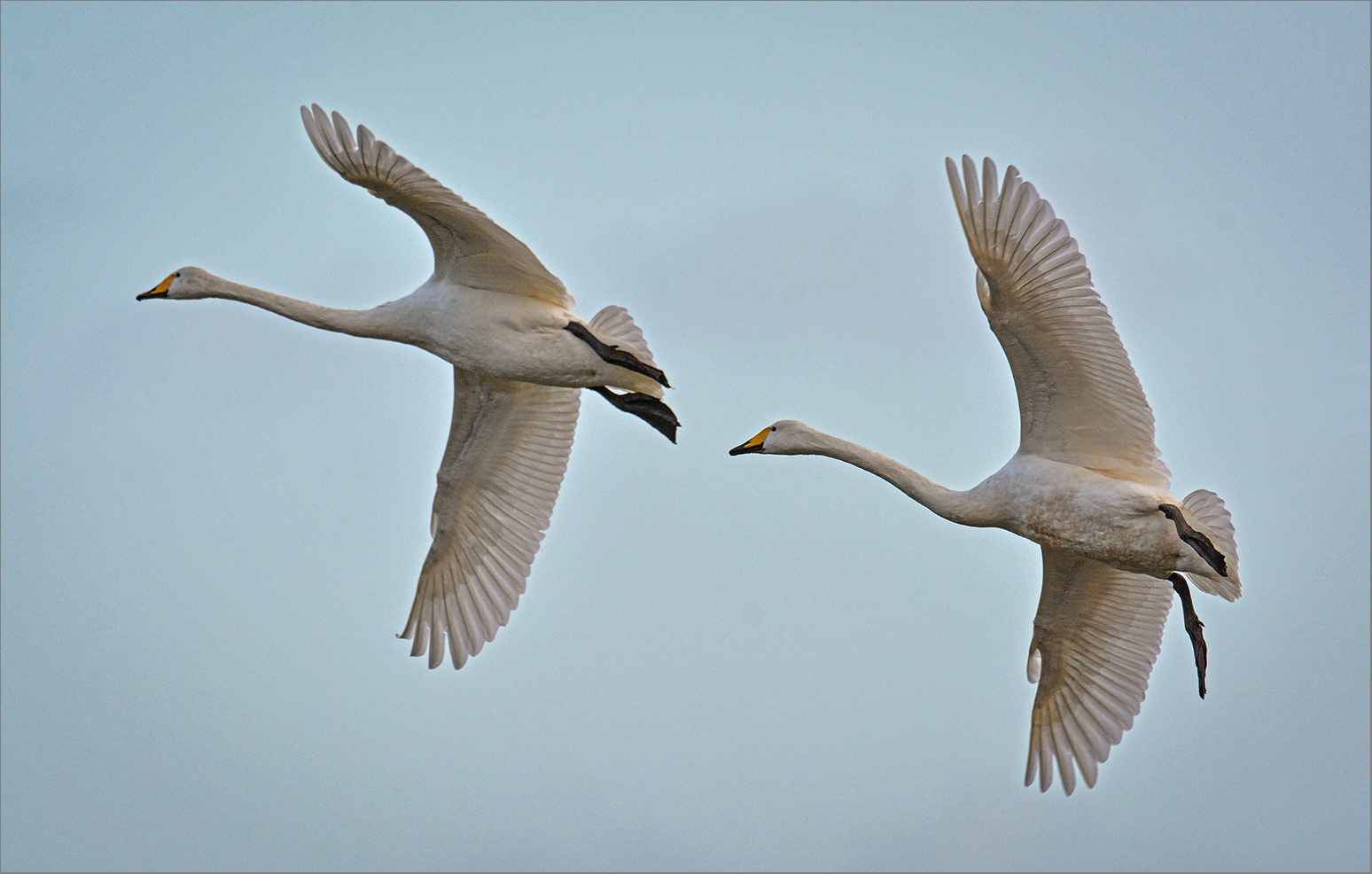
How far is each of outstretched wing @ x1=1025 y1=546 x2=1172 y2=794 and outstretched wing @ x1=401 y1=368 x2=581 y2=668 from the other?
205 inches

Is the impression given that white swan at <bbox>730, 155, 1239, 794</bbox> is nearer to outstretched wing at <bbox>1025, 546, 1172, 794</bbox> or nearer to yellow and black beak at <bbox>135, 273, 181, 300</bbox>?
outstretched wing at <bbox>1025, 546, 1172, 794</bbox>

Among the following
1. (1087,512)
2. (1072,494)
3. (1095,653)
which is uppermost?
(1072,494)

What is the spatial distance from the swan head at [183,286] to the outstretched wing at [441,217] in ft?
8.42

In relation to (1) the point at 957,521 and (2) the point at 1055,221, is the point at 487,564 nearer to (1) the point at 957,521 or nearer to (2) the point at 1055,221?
(1) the point at 957,521

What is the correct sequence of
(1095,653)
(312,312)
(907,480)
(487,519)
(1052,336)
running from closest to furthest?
(1052,336) < (907,480) < (1095,653) < (312,312) < (487,519)

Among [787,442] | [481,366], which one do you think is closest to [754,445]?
[787,442]

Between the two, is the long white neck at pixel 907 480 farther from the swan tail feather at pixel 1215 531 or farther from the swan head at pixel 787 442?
the swan tail feather at pixel 1215 531

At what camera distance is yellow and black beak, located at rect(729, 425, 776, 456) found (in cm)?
1603

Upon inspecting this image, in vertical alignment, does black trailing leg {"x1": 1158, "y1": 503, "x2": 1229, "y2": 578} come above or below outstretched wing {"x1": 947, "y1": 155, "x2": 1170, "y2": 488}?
below

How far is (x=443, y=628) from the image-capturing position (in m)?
18.6

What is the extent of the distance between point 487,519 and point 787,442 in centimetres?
407

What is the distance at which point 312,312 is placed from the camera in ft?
55.0

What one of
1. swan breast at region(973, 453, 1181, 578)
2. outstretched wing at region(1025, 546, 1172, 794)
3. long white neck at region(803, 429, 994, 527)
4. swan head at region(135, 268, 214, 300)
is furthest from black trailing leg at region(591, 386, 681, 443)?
swan head at region(135, 268, 214, 300)

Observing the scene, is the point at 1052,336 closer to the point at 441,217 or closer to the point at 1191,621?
the point at 1191,621
